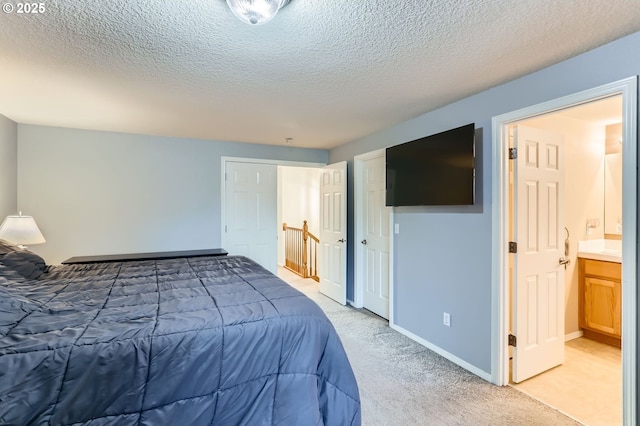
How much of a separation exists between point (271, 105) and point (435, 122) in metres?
1.53

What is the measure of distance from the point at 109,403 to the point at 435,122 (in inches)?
119

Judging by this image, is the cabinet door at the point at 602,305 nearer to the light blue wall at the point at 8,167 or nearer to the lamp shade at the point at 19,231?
the lamp shade at the point at 19,231

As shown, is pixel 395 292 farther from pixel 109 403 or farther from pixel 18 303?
pixel 18 303

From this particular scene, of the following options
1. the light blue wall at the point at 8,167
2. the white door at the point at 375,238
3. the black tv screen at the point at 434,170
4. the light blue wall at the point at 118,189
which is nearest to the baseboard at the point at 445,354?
the white door at the point at 375,238

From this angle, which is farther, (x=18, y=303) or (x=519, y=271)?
(x=519, y=271)

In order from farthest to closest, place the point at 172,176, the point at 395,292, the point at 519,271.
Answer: the point at 172,176 < the point at 395,292 < the point at 519,271

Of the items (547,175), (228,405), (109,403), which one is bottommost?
(228,405)

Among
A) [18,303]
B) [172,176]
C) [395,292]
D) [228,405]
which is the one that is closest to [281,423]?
[228,405]

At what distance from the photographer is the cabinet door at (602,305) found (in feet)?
9.68

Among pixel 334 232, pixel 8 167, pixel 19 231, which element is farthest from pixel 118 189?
pixel 334 232

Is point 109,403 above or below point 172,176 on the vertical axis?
below

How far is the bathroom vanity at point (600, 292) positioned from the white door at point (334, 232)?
2621mm

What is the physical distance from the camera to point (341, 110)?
2936 millimetres

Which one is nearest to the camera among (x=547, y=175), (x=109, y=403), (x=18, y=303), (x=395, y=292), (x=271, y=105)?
(x=109, y=403)
